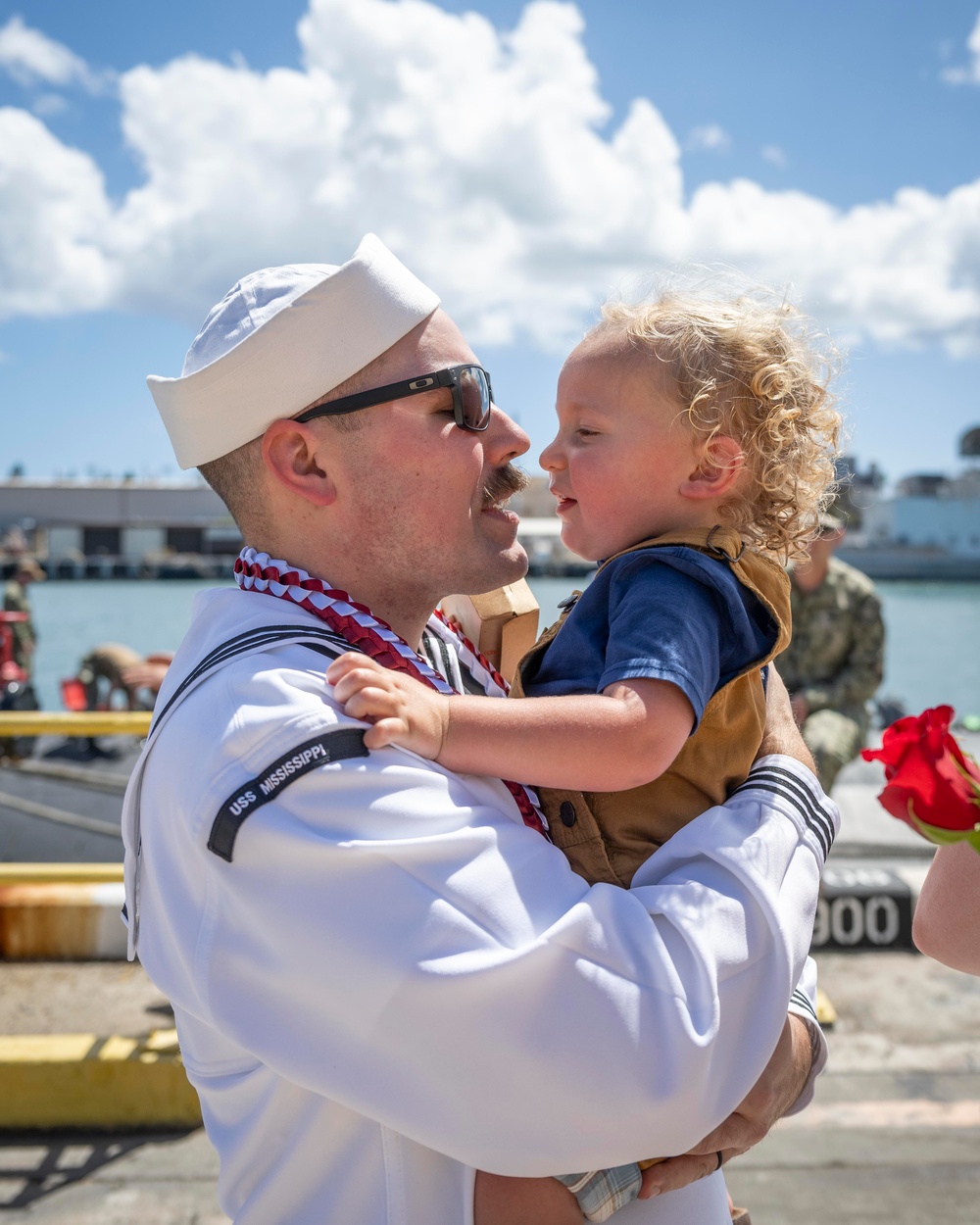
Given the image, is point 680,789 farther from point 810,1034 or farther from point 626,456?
point 626,456

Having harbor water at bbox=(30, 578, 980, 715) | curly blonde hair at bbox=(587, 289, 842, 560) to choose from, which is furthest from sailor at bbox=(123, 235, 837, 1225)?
harbor water at bbox=(30, 578, 980, 715)

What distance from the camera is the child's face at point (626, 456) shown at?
1.87m

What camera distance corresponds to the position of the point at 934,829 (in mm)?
1248

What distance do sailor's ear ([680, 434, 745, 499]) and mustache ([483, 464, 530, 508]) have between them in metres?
0.33

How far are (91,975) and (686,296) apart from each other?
4.79m

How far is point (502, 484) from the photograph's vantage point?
79.7 inches

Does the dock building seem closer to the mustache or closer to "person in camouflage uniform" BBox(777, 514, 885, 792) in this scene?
"person in camouflage uniform" BBox(777, 514, 885, 792)

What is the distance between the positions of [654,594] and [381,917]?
68 centimetres

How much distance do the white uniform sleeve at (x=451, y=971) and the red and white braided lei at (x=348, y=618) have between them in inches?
9.7

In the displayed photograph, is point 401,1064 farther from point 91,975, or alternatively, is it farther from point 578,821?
point 91,975

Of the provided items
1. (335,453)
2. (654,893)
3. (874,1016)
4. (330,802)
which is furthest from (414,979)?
(874,1016)

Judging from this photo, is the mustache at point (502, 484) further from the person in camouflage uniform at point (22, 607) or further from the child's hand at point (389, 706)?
the person in camouflage uniform at point (22, 607)

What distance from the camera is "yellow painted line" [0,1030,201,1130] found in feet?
13.7

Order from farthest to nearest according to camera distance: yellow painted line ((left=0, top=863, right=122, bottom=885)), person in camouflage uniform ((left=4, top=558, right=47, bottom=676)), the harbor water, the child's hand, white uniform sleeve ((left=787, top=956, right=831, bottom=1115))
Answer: the harbor water < person in camouflage uniform ((left=4, top=558, right=47, bottom=676)) < yellow painted line ((left=0, top=863, right=122, bottom=885)) < white uniform sleeve ((left=787, top=956, right=831, bottom=1115)) < the child's hand
